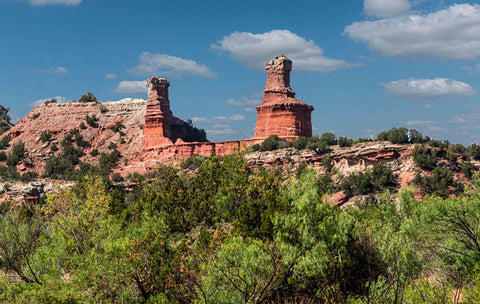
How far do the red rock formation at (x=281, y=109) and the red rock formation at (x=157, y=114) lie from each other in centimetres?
1746

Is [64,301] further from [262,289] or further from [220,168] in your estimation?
[220,168]

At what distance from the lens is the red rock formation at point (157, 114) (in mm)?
80188

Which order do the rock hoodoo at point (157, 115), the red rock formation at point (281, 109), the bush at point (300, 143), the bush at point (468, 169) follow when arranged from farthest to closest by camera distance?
1. the rock hoodoo at point (157, 115)
2. the red rock formation at point (281, 109)
3. the bush at point (300, 143)
4. the bush at point (468, 169)

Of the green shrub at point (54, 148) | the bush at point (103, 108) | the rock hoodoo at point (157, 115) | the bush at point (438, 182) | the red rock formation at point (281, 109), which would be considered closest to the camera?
the bush at point (438, 182)

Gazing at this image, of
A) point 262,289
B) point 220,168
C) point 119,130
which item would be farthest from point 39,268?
point 119,130

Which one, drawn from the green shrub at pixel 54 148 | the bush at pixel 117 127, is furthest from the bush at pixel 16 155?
the bush at pixel 117 127

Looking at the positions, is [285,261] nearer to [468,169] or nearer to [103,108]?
[468,169]

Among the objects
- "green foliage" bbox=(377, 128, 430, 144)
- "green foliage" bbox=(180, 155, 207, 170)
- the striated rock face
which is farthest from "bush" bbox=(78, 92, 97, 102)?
"green foliage" bbox=(377, 128, 430, 144)

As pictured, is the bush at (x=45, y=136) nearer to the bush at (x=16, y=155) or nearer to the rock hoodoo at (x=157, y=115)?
the bush at (x=16, y=155)

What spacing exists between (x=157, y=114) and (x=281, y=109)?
2309cm

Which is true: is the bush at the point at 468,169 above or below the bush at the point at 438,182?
above

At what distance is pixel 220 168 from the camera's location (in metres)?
35.3

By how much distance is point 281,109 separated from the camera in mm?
67750

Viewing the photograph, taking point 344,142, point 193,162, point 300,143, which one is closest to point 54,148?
point 193,162
